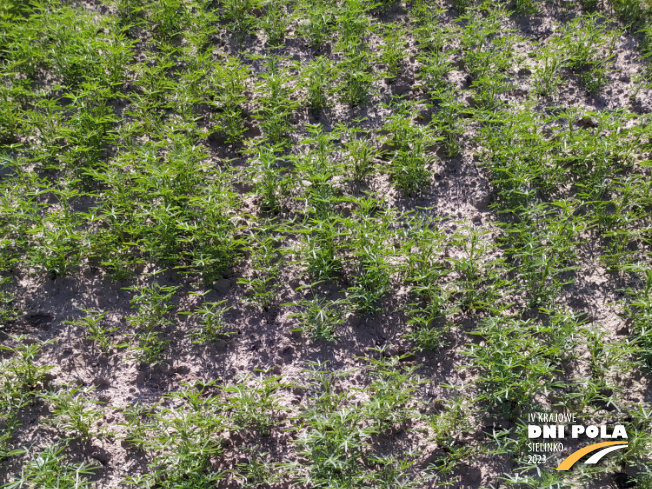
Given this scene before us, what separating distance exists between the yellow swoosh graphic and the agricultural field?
82 millimetres

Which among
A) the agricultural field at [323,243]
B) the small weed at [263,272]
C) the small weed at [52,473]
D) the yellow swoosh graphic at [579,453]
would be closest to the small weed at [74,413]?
the agricultural field at [323,243]

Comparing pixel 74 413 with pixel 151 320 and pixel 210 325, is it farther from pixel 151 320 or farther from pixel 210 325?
pixel 210 325

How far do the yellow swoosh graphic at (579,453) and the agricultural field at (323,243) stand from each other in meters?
0.08

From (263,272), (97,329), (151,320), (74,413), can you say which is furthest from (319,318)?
(74,413)

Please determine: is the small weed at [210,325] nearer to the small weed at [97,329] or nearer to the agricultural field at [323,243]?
the agricultural field at [323,243]

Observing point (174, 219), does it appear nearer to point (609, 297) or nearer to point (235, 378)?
point (235, 378)

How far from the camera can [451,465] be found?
3062mm

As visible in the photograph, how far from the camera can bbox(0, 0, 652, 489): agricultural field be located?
3215mm

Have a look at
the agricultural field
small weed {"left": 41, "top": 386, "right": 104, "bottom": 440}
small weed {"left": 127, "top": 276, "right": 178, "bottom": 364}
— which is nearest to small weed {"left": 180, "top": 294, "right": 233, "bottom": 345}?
the agricultural field

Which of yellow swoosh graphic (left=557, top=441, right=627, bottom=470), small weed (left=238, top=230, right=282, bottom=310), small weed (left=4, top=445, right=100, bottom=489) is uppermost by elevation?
small weed (left=238, top=230, right=282, bottom=310)

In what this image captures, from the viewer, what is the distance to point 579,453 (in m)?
3.13

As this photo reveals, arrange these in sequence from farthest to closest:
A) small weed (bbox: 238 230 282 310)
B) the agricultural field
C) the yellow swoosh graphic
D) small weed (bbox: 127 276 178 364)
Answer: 1. small weed (bbox: 238 230 282 310)
2. small weed (bbox: 127 276 178 364)
3. the agricultural field
4. the yellow swoosh graphic

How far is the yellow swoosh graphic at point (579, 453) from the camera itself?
310 centimetres

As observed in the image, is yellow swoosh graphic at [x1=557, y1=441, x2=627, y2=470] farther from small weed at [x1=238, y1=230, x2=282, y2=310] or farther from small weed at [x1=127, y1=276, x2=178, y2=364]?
small weed at [x1=127, y1=276, x2=178, y2=364]
